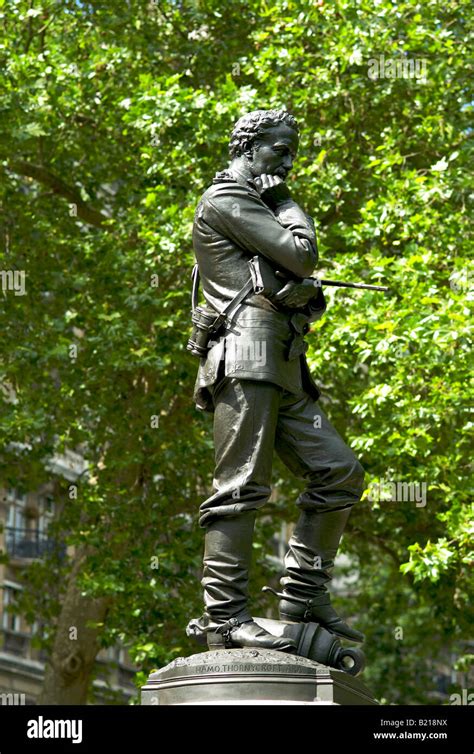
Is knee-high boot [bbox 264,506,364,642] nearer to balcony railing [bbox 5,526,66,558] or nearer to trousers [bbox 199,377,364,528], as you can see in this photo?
trousers [bbox 199,377,364,528]

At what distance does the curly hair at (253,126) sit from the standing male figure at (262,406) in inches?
1.9

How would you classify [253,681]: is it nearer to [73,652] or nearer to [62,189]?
[73,652]

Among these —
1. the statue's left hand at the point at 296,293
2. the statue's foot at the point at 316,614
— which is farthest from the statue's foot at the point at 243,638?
the statue's left hand at the point at 296,293

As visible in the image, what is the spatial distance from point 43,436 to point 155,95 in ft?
16.6

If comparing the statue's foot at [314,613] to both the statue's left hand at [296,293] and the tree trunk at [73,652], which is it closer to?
the statue's left hand at [296,293]

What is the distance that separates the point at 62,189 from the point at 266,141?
1382 centimetres

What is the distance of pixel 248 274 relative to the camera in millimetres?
7652

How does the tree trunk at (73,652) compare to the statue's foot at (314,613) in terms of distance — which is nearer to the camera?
the statue's foot at (314,613)

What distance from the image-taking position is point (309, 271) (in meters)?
7.55

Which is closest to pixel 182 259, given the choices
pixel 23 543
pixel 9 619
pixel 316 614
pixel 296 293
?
pixel 296 293

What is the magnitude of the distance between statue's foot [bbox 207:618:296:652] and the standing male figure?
13mm

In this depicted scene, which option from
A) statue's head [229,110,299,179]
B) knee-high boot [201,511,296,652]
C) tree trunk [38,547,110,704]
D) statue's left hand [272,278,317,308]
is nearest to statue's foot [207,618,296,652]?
knee-high boot [201,511,296,652]

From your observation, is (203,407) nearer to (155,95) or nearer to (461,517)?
(461,517)

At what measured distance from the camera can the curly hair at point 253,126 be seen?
7.91 m
